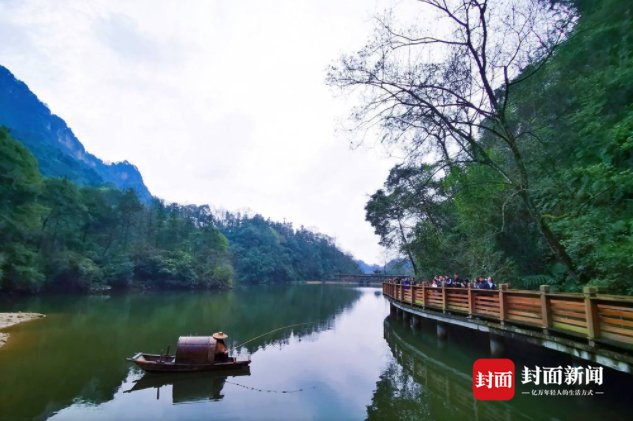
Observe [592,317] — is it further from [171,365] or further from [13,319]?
[13,319]

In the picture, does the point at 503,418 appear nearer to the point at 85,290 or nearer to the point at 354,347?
the point at 354,347

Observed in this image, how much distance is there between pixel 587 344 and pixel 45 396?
1208 centimetres

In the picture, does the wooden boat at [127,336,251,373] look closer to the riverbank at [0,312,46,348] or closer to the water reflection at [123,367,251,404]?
the water reflection at [123,367,251,404]

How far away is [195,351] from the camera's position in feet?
34.8

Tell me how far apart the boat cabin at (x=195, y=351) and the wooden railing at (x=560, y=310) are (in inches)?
325

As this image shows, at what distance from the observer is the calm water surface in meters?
7.83

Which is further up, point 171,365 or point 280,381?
point 171,365

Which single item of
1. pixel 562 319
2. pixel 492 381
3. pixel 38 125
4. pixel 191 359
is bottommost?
pixel 492 381

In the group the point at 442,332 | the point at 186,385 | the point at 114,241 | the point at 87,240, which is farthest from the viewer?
the point at 114,241

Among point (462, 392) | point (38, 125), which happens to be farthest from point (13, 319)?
point (38, 125)

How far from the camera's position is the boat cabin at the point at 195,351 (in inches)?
413

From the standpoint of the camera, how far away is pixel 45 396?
28.0ft

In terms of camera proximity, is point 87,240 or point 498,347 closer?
point 498,347

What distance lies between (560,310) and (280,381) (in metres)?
7.63
